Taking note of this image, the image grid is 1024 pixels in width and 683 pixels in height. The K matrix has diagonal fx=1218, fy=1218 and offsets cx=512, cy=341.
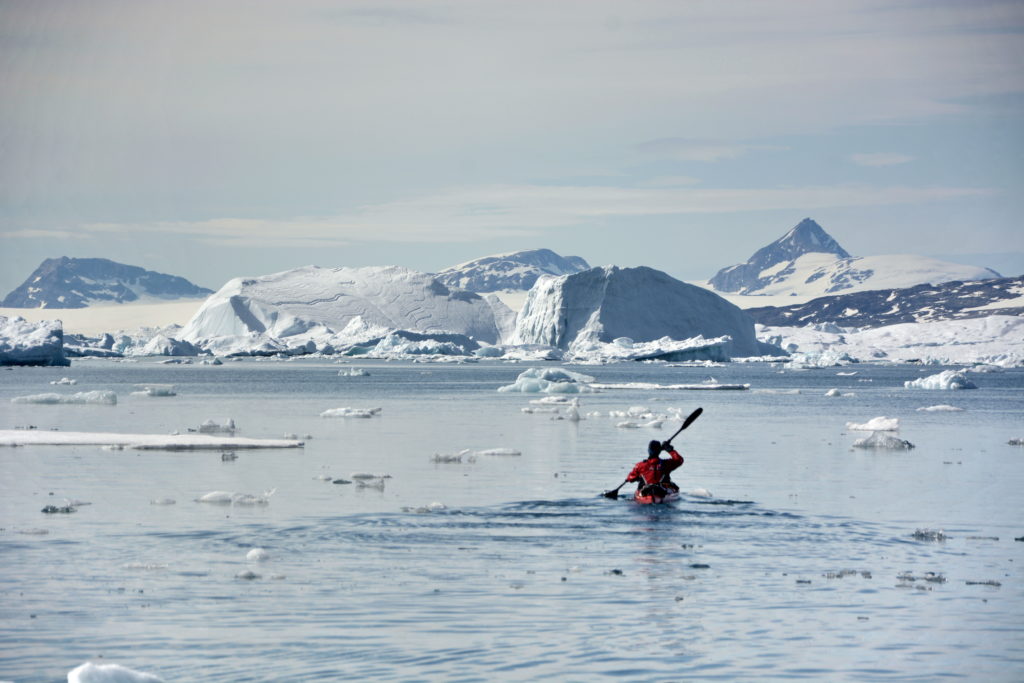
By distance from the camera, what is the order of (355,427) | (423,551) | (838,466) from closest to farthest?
(423,551) → (838,466) → (355,427)

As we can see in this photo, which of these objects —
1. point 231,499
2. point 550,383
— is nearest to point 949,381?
point 550,383

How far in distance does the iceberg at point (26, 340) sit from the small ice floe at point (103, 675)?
90563 millimetres

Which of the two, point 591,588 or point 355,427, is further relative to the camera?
point 355,427

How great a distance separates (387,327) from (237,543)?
126671 mm

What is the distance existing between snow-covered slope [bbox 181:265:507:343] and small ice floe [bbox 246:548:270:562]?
125459mm

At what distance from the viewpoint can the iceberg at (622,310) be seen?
378 ft

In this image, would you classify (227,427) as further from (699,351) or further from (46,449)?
(699,351)

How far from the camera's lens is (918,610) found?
11102mm

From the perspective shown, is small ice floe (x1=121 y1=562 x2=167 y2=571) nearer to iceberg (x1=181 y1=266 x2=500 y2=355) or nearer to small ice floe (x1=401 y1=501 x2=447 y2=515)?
small ice floe (x1=401 y1=501 x2=447 y2=515)

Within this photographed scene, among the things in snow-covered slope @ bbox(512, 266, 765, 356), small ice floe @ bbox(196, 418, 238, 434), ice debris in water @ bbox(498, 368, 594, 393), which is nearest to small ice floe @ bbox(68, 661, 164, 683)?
small ice floe @ bbox(196, 418, 238, 434)

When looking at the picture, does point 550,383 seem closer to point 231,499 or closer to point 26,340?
point 231,499

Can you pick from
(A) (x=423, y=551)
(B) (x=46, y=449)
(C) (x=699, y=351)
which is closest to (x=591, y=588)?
(A) (x=423, y=551)

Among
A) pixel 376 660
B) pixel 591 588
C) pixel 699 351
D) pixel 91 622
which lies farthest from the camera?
pixel 699 351

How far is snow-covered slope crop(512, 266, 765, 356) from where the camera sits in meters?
115
